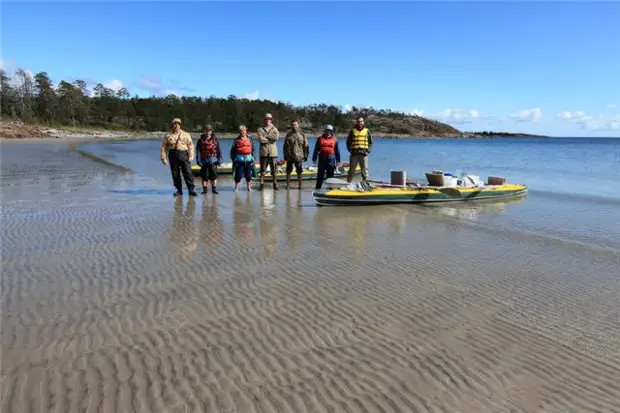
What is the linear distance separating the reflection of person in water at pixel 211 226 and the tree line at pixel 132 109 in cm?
7473

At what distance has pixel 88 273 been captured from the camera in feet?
18.9

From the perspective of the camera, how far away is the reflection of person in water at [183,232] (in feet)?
23.1

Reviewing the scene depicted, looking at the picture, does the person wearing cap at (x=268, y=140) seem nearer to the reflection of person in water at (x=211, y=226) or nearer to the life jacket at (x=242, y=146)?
the life jacket at (x=242, y=146)

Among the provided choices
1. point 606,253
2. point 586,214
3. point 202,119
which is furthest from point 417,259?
point 202,119

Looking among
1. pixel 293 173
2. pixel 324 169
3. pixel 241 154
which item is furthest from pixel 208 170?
pixel 293 173

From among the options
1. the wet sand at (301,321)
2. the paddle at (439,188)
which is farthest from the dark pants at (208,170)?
the wet sand at (301,321)

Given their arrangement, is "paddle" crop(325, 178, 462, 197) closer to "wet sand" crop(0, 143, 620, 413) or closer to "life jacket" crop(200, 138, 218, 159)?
"life jacket" crop(200, 138, 218, 159)

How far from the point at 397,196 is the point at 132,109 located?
128m

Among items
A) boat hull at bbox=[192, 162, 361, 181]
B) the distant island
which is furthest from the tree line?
boat hull at bbox=[192, 162, 361, 181]

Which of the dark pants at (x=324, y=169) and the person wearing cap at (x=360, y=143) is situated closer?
the person wearing cap at (x=360, y=143)

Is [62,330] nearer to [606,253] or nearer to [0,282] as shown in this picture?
[0,282]

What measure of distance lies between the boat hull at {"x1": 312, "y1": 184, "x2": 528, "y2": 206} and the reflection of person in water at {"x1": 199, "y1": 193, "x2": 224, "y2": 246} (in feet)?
8.90

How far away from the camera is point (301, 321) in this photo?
452 centimetres

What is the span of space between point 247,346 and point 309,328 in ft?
2.28
